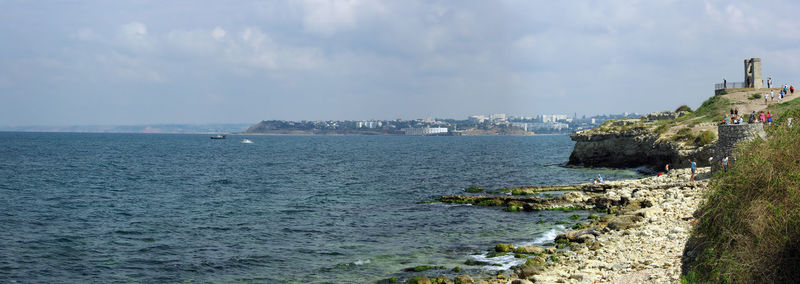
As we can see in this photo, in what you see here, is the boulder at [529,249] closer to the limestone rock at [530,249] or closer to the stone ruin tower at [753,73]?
the limestone rock at [530,249]

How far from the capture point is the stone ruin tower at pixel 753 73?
6638 centimetres

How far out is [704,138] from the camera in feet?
172

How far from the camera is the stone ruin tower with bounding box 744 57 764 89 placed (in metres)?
A: 66.4

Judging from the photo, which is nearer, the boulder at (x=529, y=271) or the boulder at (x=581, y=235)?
the boulder at (x=529, y=271)

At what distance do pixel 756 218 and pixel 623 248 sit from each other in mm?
11893

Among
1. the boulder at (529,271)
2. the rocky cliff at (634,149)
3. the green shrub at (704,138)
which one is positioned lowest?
the boulder at (529,271)

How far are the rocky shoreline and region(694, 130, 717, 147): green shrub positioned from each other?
59.1 ft

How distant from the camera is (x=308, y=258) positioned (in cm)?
2603

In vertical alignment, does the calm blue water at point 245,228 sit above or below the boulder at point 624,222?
below

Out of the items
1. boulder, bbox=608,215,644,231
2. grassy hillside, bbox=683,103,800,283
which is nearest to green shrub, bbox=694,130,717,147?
boulder, bbox=608,215,644,231

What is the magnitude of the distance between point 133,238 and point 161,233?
1694 millimetres

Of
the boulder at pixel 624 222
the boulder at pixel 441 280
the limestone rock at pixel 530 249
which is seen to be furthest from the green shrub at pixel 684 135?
the boulder at pixel 441 280

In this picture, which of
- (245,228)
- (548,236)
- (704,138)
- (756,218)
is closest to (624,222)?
(548,236)

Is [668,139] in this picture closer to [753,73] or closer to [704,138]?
[704,138]
